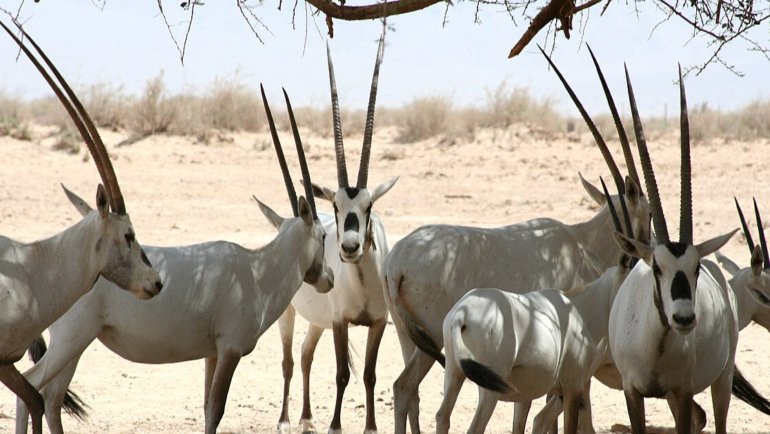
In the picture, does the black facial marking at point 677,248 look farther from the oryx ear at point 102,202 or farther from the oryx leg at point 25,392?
the oryx leg at point 25,392

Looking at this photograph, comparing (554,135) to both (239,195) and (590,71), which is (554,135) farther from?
(590,71)

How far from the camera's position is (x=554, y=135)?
25.0m

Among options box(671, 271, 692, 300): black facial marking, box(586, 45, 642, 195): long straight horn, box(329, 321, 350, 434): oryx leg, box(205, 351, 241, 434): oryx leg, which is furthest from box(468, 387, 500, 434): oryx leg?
box(329, 321, 350, 434): oryx leg

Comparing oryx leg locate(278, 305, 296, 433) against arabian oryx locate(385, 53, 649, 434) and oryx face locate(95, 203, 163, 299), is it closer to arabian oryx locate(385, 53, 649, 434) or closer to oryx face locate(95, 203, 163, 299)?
arabian oryx locate(385, 53, 649, 434)

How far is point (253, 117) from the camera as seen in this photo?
83.8 feet

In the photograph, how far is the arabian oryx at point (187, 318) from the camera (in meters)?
6.63

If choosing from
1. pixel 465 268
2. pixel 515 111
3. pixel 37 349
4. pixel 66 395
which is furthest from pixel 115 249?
pixel 515 111

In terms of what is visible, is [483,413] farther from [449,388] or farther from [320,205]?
[320,205]

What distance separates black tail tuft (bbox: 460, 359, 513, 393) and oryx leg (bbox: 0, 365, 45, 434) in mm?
2202

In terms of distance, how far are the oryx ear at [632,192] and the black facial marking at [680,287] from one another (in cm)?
217

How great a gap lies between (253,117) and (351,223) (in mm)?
18246

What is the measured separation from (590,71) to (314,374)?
123m

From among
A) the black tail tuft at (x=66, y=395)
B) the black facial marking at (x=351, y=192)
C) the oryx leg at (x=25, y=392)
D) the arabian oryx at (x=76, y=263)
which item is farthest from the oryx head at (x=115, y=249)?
the black facial marking at (x=351, y=192)

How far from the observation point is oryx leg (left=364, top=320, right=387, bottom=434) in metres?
7.94
